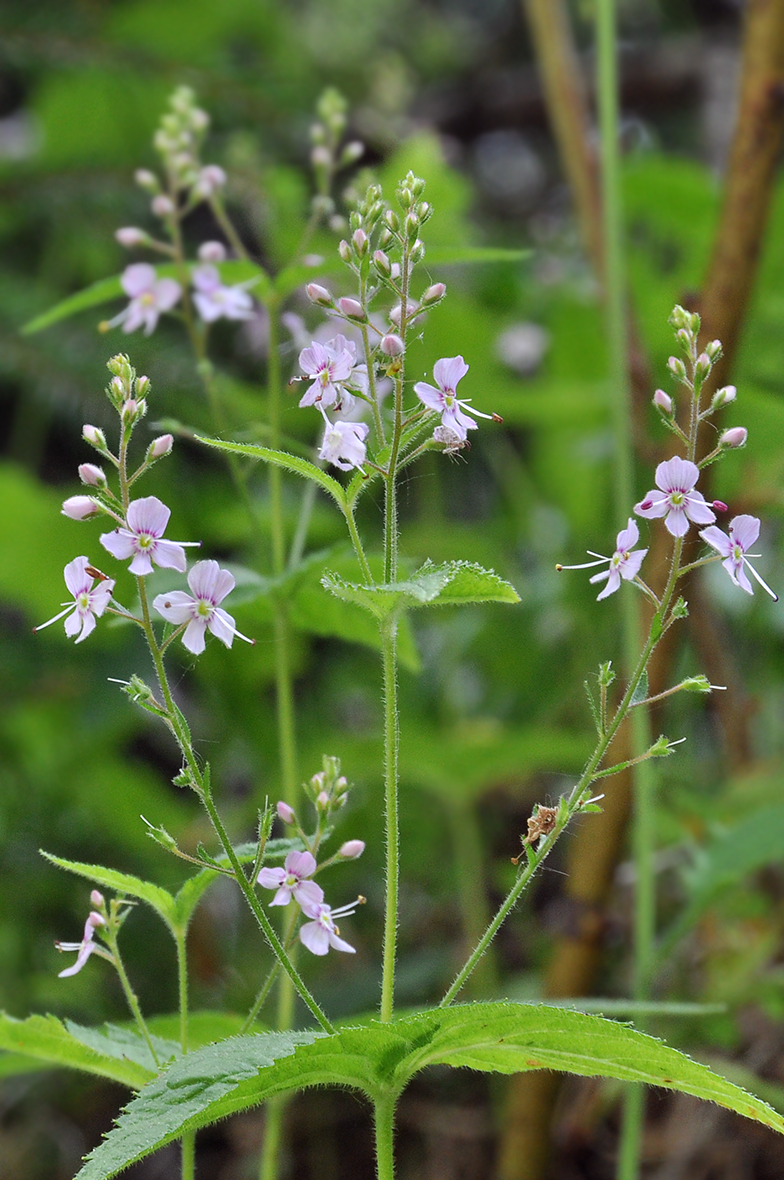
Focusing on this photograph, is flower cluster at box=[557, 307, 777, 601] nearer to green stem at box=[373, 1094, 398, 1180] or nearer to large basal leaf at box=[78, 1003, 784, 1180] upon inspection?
large basal leaf at box=[78, 1003, 784, 1180]

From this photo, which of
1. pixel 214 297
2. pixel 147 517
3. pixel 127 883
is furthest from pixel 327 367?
pixel 214 297

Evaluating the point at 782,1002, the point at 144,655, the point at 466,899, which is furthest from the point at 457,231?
the point at 782,1002

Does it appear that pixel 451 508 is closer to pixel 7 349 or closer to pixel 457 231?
pixel 457 231

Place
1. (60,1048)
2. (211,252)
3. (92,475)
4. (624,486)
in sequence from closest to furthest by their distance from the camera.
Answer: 1. (92,475)
2. (60,1048)
3. (211,252)
4. (624,486)

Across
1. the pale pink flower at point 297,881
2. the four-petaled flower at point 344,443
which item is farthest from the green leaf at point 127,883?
the four-petaled flower at point 344,443

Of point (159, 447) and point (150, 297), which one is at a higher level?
point (150, 297)

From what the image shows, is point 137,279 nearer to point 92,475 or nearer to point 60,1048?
point 92,475
